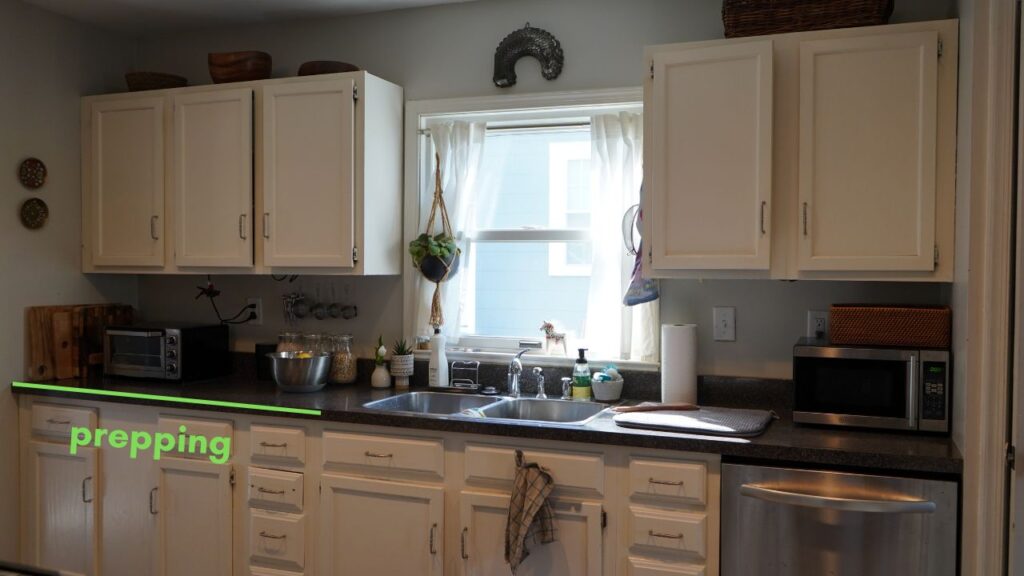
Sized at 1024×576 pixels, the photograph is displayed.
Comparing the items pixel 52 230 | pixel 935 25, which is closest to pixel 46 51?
pixel 52 230

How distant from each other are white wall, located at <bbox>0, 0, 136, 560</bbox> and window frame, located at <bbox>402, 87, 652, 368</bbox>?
1.53 meters

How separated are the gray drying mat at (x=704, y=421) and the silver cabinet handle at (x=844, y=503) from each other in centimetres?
20

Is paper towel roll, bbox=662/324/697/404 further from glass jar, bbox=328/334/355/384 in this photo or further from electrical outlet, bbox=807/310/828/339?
glass jar, bbox=328/334/355/384

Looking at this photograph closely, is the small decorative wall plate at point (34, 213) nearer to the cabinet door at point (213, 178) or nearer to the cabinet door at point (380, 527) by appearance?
the cabinet door at point (213, 178)

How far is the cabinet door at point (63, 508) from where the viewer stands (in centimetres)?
335

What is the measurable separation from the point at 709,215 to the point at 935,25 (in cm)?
86

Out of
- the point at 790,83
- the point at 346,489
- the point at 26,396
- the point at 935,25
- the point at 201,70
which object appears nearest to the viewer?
the point at 935,25

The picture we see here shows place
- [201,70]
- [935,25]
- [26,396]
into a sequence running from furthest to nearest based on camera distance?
1. [201,70]
2. [26,396]
3. [935,25]

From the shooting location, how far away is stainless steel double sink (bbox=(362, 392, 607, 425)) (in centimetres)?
306

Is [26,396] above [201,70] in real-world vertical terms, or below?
below

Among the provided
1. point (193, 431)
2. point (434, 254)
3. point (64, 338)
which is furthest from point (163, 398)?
point (434, 254)

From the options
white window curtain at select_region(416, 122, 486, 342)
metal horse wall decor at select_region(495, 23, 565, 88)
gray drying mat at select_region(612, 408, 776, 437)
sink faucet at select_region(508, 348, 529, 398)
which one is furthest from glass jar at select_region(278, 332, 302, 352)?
gray drying mat at select_region(612, 408, 776, 437)

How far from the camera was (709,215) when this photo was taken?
270 cm

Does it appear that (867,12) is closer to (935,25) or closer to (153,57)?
(935,25)
